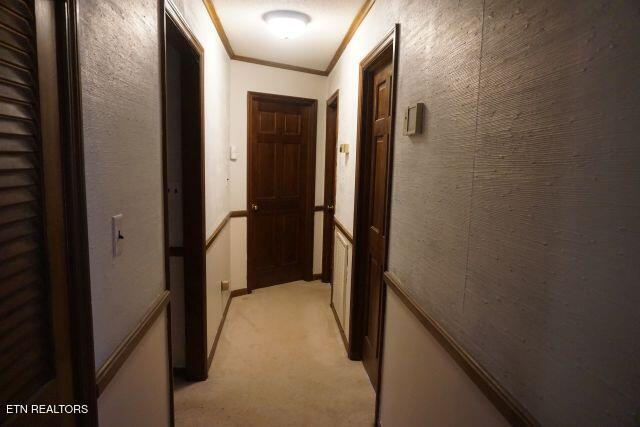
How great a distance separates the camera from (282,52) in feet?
11.0

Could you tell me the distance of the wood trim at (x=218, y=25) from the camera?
232 centimetres

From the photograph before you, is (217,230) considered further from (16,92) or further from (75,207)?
(16,92)

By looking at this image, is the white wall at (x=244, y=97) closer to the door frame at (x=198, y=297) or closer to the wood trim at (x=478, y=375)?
the door frame at (x=198, y=297)

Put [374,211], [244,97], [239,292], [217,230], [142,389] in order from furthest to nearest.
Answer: [239,292] → [244,97] → [217,230] → [374,211] → [142,389]

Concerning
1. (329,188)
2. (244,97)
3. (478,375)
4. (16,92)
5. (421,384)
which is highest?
(244,97)

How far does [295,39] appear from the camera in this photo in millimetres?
2986

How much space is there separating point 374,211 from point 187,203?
1.19 m

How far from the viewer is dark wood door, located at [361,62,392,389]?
2.20 metres

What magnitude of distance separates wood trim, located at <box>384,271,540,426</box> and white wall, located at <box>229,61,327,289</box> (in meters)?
2.60

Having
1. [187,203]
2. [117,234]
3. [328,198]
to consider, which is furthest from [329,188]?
[117,234]

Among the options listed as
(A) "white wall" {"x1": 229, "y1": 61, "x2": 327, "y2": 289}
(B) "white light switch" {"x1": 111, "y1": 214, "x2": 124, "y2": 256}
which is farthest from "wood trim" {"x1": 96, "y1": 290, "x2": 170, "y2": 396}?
(A) "white wall" {"x1": 229, "y1": 61, "x2": 327, "y2": 289}

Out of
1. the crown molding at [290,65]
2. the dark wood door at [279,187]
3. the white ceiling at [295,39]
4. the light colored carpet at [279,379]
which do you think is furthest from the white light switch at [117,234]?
the dark wood door at [279,187]

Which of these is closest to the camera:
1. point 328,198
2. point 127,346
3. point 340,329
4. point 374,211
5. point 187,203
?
point 127,346

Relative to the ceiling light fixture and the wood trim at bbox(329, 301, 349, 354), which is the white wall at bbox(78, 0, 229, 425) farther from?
the wood trim at bbox(329, 301, 349, 354)
